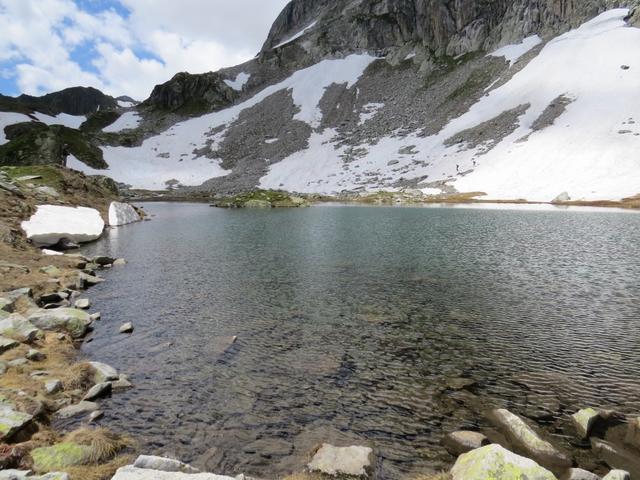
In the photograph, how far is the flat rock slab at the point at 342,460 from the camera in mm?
9164

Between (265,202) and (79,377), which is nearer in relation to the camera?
(79,377)

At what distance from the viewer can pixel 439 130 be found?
455ft

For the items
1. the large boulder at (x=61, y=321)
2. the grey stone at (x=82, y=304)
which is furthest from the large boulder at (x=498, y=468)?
the grey stone at (x=82, y=304)

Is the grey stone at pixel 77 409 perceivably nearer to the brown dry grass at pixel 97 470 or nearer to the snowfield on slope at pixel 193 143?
the brown dry grass at pixel 97 470

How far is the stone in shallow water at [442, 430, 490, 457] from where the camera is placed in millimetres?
10008

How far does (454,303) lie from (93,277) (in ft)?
77.7

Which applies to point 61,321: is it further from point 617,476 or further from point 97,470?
point 617,476

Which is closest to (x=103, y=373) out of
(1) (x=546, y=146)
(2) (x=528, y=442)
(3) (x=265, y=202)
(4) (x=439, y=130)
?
(2) (x=528, y=442)

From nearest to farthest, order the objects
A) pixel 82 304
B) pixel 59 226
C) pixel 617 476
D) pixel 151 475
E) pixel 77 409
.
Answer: pixel 151 475 → pixel 617 476 → pixel 77 409 → pixel 82 304 → pixel 59 226

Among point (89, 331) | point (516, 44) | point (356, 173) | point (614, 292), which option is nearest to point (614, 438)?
point (614, 292)

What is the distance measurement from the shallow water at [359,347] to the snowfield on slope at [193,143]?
434ft

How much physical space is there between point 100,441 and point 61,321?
1019 cm

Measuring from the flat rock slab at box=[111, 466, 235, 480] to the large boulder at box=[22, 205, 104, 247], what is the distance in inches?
1402

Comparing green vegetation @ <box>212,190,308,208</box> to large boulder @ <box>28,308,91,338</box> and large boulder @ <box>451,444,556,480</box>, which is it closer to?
large boulder @ <box>28,308,91,338</box>
